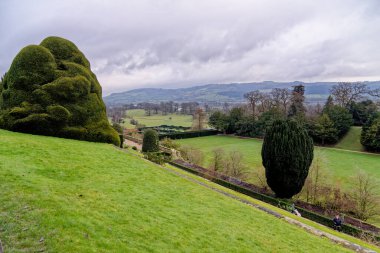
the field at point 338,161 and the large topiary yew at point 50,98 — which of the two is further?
the field at point 338,161

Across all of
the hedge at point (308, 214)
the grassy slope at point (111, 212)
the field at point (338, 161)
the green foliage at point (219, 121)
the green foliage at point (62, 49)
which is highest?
the green foliage at point (62, 49)

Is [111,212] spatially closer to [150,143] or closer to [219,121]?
[150,143]

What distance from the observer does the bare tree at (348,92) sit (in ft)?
192

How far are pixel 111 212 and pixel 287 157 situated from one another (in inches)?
575

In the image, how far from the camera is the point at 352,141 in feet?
153

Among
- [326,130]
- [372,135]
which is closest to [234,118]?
[326,130]

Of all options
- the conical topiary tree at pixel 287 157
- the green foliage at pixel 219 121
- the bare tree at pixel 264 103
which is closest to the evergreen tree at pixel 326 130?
the bare tree at pixel 264 103

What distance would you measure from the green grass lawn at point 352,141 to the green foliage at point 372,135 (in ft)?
6.84

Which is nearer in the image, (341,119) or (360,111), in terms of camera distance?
(341,119)

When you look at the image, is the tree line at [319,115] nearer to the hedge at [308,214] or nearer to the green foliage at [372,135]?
the green foliage at [372,135]

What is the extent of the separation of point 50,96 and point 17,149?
6.98 metres


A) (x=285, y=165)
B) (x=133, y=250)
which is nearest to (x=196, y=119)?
(x=285, y=165)

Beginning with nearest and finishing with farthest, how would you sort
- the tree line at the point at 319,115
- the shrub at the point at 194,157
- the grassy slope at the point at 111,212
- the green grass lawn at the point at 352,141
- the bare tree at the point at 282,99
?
the grassy slope at the point at 111,212 < the shrub at the point at 194,157 < the green grass lawn at the point at 352,141 < the tree line at the point at 319,115 < the bare tree at the point at 282,99

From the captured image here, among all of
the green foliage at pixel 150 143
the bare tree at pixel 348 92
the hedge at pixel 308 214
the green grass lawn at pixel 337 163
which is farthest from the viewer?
the bare tree at pixel 348 92
